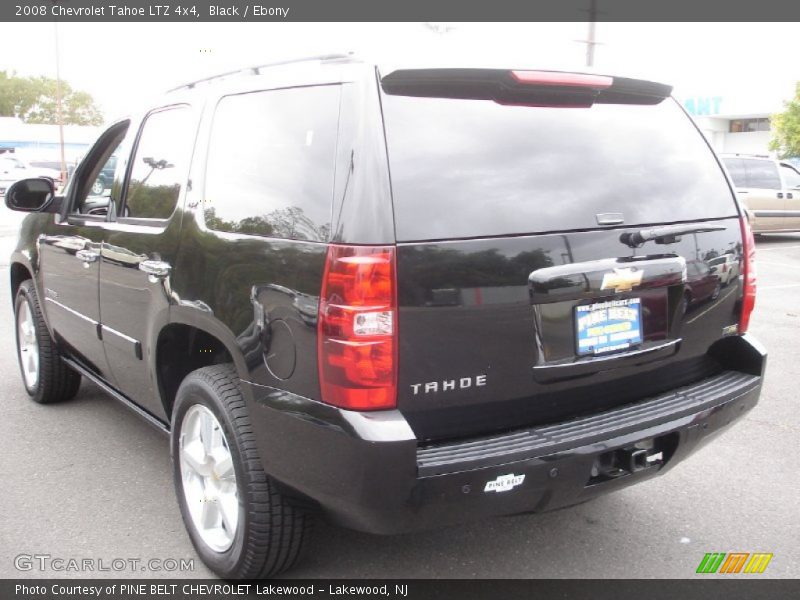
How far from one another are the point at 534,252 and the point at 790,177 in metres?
16.1

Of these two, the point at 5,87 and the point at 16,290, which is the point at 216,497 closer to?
the point at 16,290

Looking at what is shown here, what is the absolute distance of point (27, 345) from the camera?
522cm

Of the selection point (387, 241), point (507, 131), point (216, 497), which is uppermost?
point (507, 131)

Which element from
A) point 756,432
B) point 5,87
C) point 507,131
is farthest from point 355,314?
point 5,87

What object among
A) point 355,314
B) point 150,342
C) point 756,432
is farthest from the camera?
point 756,432

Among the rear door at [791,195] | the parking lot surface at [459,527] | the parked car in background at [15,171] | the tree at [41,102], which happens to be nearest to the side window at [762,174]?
the rear door at [791,195]

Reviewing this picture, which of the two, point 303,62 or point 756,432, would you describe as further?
point 756,432

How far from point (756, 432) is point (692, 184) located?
7.30 ft

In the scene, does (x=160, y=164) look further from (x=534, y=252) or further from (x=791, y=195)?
(x=791, y=195)

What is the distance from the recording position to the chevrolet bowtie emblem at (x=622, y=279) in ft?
8.63

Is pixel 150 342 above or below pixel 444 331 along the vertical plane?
below

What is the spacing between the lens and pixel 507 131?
2.63m

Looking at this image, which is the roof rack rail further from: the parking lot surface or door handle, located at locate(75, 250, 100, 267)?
the parking lot surface

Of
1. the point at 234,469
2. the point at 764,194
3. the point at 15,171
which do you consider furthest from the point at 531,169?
the point at 15,171
